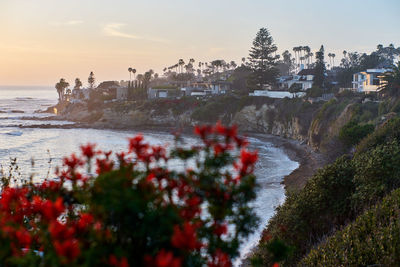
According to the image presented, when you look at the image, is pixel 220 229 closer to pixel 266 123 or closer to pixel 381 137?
pixel 381 137

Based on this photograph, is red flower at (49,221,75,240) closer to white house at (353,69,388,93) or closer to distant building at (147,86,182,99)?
white house at (353,69,388,93)

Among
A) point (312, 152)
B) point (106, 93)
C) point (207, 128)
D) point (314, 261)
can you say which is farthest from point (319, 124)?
point (106, 93)

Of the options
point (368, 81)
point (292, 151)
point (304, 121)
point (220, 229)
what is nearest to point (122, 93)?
point (304, 121)

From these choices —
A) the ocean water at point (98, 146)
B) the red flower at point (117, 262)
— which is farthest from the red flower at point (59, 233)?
the ocean water at point (98, 146)

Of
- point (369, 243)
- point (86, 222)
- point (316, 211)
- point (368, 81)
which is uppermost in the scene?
point (368, 81)

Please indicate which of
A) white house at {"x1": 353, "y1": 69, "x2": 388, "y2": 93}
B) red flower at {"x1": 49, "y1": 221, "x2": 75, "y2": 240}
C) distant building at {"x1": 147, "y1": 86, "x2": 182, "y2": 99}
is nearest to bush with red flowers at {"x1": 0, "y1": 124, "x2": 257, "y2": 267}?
red flower at {"x1": 49, "y1": 221, "x2": 75, "y2": 240}

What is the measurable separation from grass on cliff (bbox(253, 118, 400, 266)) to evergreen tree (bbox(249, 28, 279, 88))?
202 feet

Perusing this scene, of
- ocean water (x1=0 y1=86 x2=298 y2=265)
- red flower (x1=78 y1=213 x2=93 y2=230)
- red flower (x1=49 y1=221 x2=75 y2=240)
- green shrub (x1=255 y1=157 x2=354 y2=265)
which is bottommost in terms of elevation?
ocean water (x1=0 y1=86 x2=298 y2=265)

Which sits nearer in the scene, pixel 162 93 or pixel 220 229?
pixel 220 229

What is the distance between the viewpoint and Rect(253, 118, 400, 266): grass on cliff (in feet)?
44.1

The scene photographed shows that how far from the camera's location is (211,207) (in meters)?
4.27

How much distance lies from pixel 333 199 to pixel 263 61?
65662mm

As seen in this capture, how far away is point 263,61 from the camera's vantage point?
7806cm

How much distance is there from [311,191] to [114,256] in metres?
12.5
